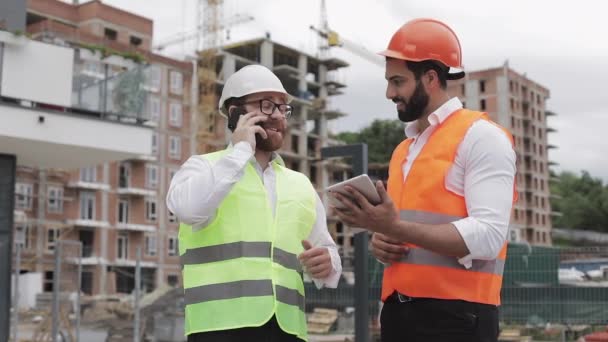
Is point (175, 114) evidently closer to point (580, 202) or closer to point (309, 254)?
point (580, 202)

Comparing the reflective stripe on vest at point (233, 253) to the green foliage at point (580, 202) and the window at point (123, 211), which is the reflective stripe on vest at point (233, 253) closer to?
the window at point (123, 211)

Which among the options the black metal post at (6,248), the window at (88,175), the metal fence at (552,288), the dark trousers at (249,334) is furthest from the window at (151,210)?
the dark trousers at (249,334)

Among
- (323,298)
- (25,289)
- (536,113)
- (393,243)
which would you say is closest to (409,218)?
(393,243)

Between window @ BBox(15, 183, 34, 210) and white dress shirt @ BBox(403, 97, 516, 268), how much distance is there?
168 ft

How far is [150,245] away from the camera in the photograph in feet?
196

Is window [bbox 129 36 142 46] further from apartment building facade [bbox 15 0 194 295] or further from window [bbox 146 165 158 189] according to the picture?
window [bbox 146 165 158 189]

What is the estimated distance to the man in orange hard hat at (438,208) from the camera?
108 inches

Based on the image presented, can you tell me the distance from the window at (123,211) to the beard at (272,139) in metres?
56.1

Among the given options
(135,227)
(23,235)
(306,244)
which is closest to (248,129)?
(306,244)

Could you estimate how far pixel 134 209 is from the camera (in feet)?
193

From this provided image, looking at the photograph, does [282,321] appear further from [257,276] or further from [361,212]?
[361,212]

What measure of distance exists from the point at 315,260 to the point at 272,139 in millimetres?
602

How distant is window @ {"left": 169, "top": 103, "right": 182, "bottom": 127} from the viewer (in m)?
61.8

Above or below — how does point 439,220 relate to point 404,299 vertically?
above
